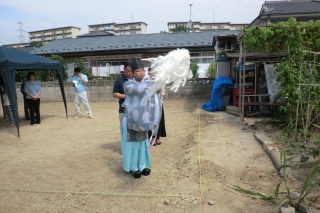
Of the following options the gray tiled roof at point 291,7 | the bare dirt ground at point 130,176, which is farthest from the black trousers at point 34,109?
the gray tiled roof at point 291,7

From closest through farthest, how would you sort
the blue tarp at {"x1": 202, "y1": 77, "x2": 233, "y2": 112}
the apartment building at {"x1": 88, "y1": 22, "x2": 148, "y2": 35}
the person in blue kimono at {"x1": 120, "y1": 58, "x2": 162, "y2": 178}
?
the person in blue kimono at {"x1": 120, "y1": 58, "x2": 162, "y2": 178}, the blue tarp at {"x1": 202, "y1": 77, "x2": 233, "y2": 112}, the apartment building at {"x1": 88, "y1": 22, "x2": 148, "y2": 35}

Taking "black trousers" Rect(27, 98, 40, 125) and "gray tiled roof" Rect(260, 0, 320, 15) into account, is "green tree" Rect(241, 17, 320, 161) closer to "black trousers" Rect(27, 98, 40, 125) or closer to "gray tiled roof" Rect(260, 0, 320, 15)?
"gray tiled roof" Rect(260, 0, 320, 15)

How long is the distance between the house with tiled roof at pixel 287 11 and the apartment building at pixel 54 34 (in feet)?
189

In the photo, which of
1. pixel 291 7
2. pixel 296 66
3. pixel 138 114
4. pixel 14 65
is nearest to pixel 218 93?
pixel 296 66

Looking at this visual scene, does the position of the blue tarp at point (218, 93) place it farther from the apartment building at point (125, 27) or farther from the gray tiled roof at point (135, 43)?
the apartment building at point (125, 27)

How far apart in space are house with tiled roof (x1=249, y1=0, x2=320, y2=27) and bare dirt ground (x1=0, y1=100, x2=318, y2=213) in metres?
6.11

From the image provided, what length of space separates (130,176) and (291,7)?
1101 cm

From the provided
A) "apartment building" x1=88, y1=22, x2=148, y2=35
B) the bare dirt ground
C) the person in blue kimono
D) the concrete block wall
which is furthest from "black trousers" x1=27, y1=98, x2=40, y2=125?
"apartment building" x1=88, y1=22, x2=148, y2=35

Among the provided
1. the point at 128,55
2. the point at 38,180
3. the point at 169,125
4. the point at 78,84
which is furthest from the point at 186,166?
the point at 128,55

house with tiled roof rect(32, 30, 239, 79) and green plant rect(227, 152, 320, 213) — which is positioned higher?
house with tiled roof rect(32, 30, 239, 79)

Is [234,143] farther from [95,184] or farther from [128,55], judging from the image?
[128,55]

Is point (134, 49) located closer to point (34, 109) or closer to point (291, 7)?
point (291, 7)

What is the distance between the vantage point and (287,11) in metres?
10.5

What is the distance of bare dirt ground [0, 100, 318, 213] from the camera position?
304 centimetres
